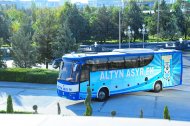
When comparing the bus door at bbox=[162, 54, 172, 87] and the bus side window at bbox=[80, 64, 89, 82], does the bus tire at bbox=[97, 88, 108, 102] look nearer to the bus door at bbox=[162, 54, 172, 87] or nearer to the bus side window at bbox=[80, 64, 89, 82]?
the bus side window at bbox=[80, 64, 89, 82]

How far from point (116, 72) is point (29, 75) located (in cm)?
714

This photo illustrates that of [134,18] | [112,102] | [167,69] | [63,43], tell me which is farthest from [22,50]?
[134,18]

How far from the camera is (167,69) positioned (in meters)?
21.0

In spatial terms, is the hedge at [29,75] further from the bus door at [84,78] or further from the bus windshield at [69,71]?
the bus door at [84,78]

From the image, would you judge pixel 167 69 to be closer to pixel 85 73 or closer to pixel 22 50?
pixel 85 73

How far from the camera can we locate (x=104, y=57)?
18125 mm

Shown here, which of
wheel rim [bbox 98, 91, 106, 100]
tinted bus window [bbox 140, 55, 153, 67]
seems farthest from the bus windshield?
tinted bus window [bbox 140, 55, 153, 67]

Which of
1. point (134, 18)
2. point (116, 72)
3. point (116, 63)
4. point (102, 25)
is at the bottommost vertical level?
point (116, 72)

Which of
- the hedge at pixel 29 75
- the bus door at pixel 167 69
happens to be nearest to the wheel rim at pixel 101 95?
the bus door at pixel 167 69

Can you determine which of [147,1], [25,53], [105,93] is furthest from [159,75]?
[147,1]

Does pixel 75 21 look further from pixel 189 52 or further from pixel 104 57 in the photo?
pixel 104 57

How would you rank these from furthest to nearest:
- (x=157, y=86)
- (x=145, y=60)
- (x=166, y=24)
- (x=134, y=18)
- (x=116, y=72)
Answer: (x=166, y=24) → (x=134, y=18) → (x=157, y=86) → (x=145, y=60) → (x=116, y=72)

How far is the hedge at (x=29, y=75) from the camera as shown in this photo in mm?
22781

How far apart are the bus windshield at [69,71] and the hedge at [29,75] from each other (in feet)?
16.3
